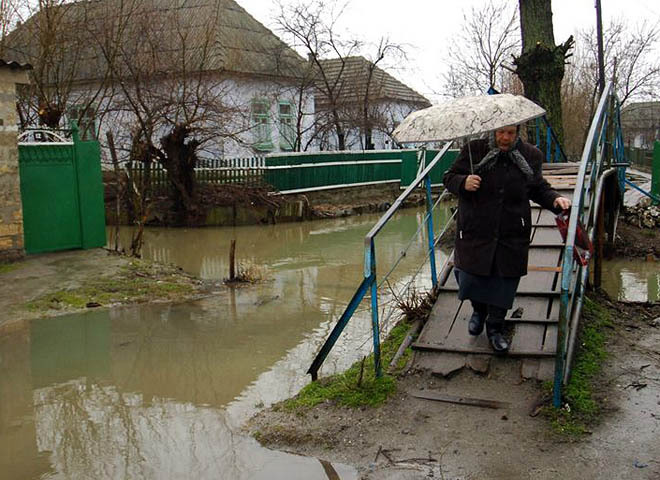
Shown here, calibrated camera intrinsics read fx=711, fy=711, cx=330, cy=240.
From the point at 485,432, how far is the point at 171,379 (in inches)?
108

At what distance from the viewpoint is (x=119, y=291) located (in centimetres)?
834

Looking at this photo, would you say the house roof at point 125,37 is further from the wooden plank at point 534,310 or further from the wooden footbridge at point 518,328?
the wooden plank at point 534,310

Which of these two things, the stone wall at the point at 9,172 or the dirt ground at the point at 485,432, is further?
the stone wall at the point at 9,172

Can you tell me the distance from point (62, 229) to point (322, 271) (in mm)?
3825

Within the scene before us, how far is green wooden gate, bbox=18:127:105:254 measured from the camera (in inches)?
389

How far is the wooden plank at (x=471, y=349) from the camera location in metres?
4.50

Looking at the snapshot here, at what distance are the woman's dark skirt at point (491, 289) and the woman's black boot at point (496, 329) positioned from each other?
0.26 feet

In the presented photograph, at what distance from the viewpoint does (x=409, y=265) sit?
35.6ft

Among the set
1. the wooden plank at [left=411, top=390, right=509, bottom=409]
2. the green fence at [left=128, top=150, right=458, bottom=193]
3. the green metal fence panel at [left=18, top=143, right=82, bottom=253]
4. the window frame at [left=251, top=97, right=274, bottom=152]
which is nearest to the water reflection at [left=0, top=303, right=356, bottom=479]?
the wooden plank at [left=411, top=390, right=509, bottom=409]

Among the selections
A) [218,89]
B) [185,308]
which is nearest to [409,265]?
[185,308]

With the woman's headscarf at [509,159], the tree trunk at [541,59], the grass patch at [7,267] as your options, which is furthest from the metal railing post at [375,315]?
the tree trunk at [541,59]

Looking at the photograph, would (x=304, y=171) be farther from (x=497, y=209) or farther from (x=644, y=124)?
(x=644, y=124)

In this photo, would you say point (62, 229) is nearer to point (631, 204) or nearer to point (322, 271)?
point (322, 271)

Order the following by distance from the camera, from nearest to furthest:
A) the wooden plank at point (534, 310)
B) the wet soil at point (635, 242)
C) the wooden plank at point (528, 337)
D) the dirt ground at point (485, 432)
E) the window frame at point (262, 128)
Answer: the dirt ground at point (485, 432)
the wooden plank at point (528, 337)
the wooden plank at point (534, 310)
the wet soil at point (635, 242)
the window frame at point (262, 128)
